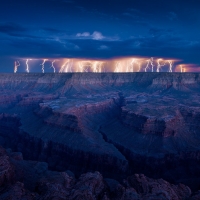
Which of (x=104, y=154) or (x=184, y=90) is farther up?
(x=184, y=90)

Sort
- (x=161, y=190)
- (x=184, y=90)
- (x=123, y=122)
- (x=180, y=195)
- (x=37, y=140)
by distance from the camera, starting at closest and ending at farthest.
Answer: (x=161, y=190)
(x=180, y=195)
(x=37, y=140)
(x=123, y=122)
(x=184, y=90)

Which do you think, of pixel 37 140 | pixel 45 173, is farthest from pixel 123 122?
pixel 45 173

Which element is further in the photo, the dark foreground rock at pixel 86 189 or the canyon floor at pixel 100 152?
the canyon floor at pixel 100 152

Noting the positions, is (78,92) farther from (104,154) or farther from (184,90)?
(104,154)

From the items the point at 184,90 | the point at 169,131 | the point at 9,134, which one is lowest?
the point at 9,134

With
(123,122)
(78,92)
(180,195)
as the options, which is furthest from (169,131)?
(78,92)

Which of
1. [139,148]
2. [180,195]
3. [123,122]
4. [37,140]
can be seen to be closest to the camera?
[180,195]

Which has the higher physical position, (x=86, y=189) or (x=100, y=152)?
(x=86, y=189)

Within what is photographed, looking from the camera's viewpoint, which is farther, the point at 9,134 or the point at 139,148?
the point at 9,134

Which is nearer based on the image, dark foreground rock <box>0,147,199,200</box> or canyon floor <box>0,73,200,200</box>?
dark foreground rock <box>0,147,199,200</box>

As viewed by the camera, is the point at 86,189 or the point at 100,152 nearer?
the point at 86,189
